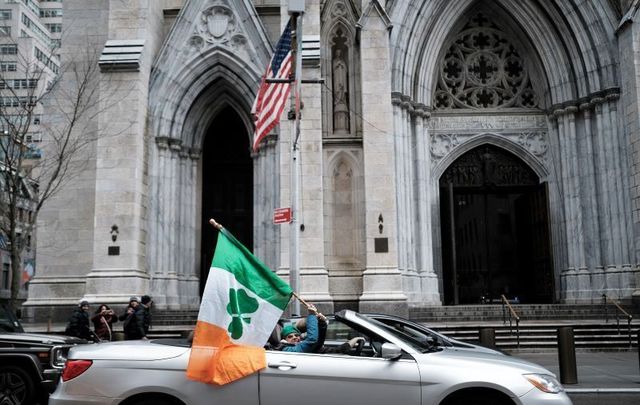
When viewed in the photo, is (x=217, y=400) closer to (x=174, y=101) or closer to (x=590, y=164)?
(x=174, y=101)

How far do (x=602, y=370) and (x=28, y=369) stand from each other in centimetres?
976

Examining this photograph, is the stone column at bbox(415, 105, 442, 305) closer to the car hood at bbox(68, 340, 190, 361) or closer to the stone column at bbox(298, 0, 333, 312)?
the stone column at bbox(298, 0, 333, 312)

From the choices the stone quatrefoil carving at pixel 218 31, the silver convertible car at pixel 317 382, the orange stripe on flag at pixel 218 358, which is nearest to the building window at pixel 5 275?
the stone quatrefoil carving at pixel 218 31

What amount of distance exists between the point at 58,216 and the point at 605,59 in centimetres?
1702

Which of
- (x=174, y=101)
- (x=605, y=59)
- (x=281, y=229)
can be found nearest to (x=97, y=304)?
(x=281, y=229)

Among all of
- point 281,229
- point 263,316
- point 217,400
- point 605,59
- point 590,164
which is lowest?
point 217,400

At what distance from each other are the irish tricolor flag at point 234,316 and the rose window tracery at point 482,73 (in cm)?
1685

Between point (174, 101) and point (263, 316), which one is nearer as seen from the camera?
point (263, 316)

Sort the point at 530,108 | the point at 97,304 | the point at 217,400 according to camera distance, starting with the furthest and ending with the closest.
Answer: the point at 530,108 < the point at 97,304 < the point at 217,400

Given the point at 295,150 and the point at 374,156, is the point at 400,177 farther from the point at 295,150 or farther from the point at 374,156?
the point at 295,150

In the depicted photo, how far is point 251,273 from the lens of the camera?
19.4 feet

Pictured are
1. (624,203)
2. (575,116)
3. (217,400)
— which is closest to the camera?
(217,400)

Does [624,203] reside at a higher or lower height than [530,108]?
lower

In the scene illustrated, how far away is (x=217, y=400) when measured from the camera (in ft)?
17.9
